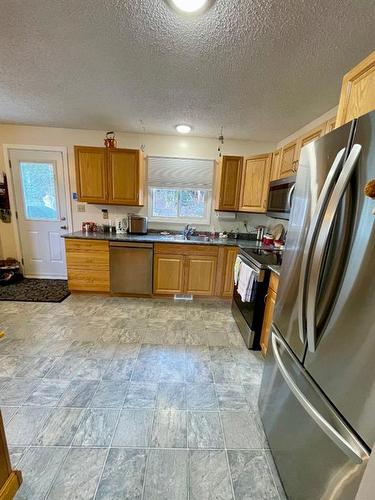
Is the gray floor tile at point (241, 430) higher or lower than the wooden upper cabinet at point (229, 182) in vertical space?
lower

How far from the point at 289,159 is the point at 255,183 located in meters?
0.74

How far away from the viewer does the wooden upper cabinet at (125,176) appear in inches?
128

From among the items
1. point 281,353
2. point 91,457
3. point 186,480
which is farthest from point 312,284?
point 91,457

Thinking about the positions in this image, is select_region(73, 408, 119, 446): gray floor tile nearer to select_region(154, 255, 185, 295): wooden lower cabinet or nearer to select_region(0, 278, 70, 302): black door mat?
select_region(154, 255, 185, 295): wooden lower cabinet

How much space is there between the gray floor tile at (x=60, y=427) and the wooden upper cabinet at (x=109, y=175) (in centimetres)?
267

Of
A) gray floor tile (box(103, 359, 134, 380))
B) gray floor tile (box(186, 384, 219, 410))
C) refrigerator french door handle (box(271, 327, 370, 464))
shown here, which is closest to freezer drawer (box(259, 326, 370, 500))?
refrigerator french door handle (box(271, 327, 370, 464))

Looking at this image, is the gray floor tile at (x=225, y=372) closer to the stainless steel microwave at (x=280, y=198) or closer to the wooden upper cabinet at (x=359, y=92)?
the stainless steel microwave at (x=280, y=198)

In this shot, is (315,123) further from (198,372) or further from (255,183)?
(198,372)

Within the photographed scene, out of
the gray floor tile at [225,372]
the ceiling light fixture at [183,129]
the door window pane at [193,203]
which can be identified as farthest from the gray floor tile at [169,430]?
the ceiling light fixture at [183,129]

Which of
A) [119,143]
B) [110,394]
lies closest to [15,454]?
[110,394]

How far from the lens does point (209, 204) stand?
3.78m

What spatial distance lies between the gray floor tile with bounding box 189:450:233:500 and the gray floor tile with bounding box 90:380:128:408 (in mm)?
628

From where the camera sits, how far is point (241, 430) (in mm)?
1447

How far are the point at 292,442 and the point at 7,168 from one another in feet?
15.9
